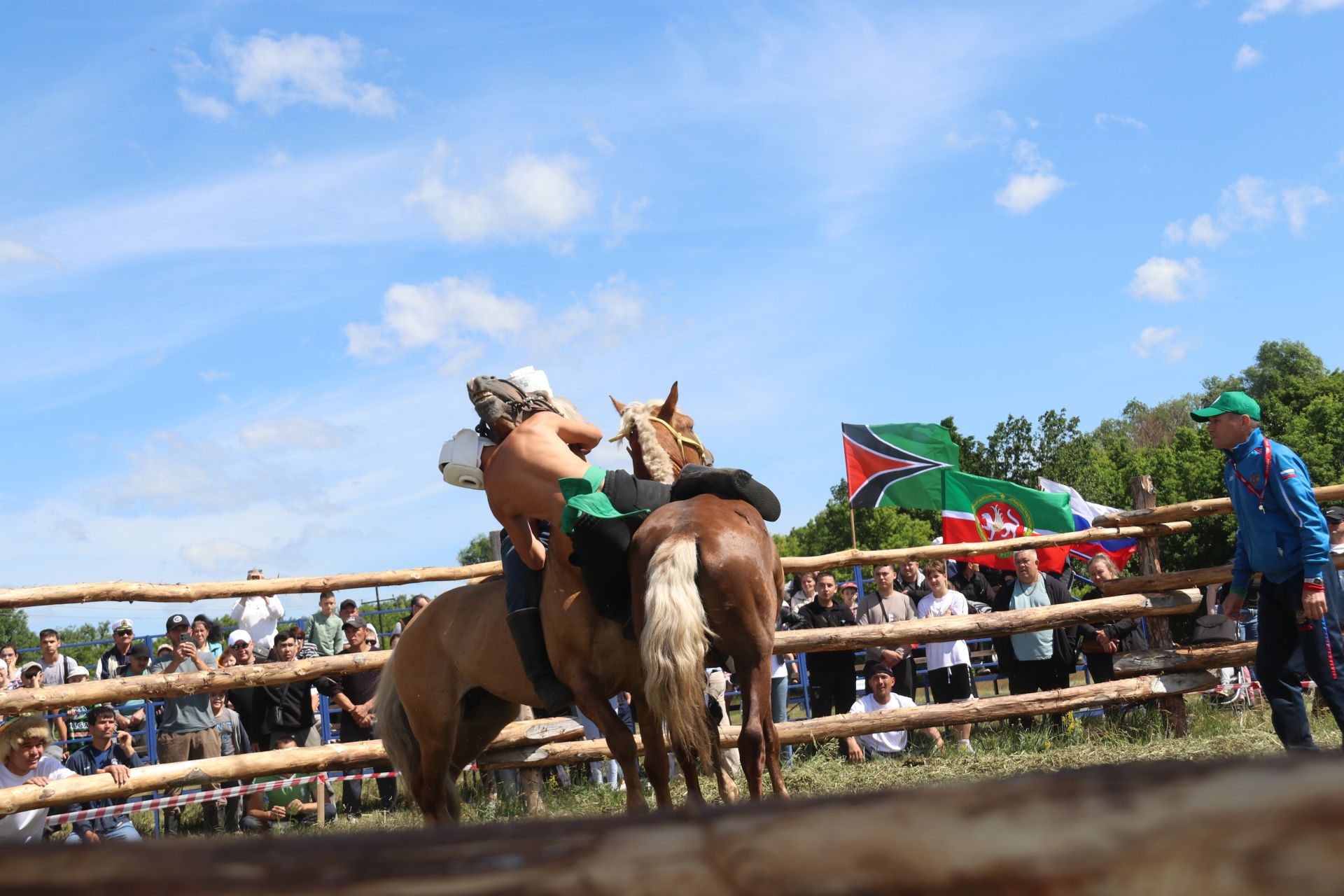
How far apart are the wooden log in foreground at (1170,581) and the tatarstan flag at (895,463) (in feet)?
19.1

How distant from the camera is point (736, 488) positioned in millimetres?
4918

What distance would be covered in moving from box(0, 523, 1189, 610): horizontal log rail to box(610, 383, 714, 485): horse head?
188cm

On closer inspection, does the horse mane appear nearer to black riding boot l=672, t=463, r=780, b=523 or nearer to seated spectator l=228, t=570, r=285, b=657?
black riding boot l=672, t=463, r=780, b=523

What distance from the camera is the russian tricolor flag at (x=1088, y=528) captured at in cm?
1560

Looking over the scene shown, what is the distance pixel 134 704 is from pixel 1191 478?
27904 millimetres

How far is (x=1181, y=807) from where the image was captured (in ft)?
1.91

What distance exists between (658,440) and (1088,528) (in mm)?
14532

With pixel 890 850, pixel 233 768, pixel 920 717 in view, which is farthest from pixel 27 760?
pixel 890 850

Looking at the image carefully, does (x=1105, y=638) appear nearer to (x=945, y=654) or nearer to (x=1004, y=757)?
(x=945, y=654)

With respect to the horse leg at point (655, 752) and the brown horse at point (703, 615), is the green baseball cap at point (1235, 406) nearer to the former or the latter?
the brown horse at point (703, 615)

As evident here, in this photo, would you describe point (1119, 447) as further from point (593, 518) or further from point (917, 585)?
point (593, 518)

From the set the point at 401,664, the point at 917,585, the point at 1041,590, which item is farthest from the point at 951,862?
the point at 917,585

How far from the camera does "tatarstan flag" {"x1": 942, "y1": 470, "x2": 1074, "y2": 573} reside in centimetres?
1447

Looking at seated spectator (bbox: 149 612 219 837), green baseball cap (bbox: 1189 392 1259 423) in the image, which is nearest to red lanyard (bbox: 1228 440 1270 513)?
green baseball cap (bbox: 1189 392 1259 423)
